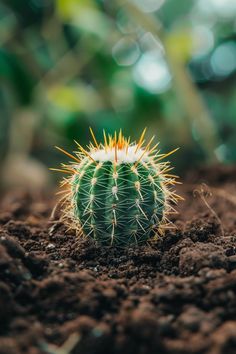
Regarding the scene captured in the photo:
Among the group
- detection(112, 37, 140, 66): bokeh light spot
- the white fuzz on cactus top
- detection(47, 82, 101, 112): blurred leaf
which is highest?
detection(112, 37, 140, 66): bokeh light spot

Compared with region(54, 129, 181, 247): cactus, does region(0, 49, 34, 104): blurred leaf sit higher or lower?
higher

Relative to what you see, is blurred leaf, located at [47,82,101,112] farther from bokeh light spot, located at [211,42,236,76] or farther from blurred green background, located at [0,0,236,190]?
bokeh light spot, located at [211,42,236,76]

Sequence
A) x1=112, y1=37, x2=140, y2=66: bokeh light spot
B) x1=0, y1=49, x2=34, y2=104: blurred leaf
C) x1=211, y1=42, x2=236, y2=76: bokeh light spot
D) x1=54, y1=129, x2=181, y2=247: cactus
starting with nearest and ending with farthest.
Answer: x1=54, y1=129, x2=181, y2=247: cactus → x1=0, y1=49, x2=34, y2=104: blurred leaf → x1=112, y1=37, x2=140, y2=66: bokeh light spot → x1=211, y1=42, x2=236, y2=76: bokeh light spot

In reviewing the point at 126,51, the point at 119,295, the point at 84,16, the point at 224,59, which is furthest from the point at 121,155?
the point at 224,59

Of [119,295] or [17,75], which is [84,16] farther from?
[119,295]

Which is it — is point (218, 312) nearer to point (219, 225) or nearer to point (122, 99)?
point (219, 225)

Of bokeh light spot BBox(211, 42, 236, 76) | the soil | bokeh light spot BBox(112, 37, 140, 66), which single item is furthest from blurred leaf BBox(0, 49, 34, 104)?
the soil
